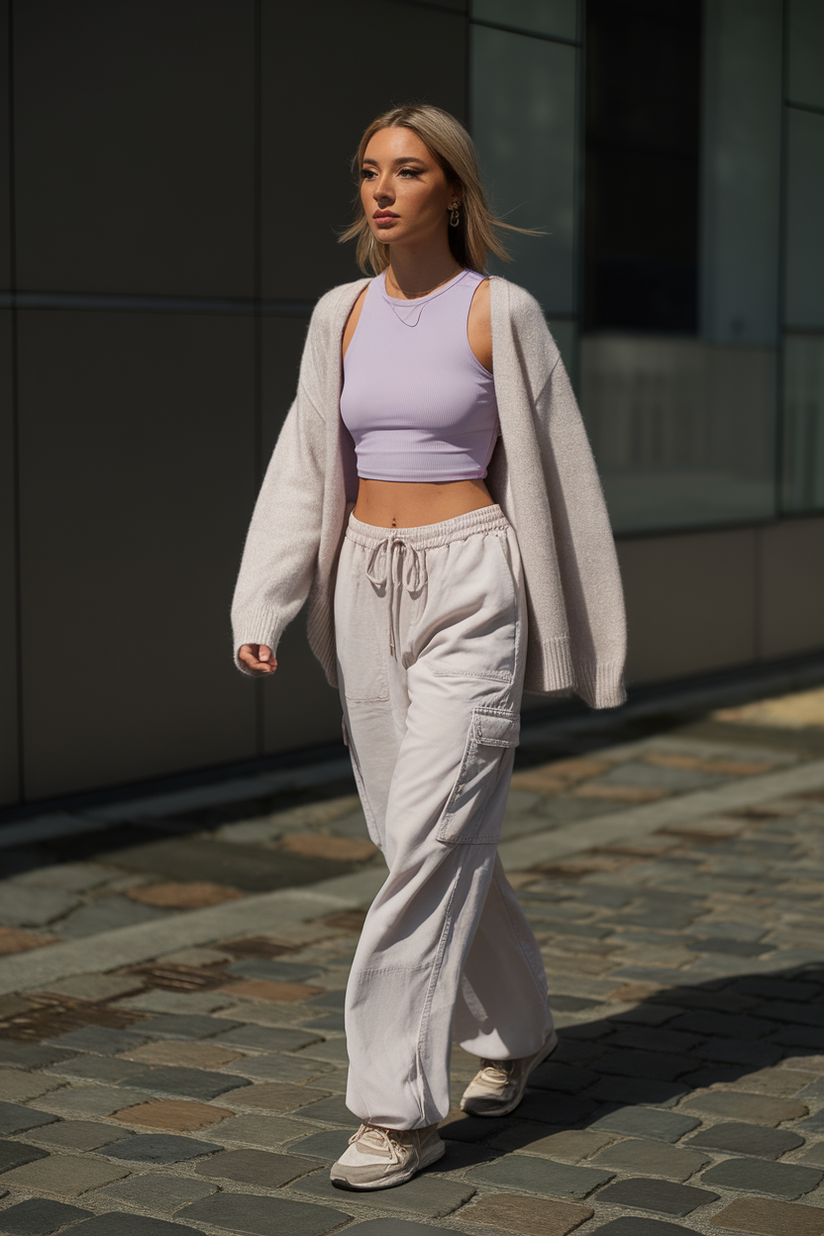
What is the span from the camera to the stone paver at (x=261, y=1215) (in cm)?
326

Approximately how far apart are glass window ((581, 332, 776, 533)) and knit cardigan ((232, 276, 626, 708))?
238 inches

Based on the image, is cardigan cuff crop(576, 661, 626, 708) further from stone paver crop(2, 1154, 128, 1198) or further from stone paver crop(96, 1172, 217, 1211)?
stone paver crop(2, 1154, 128, 1198)

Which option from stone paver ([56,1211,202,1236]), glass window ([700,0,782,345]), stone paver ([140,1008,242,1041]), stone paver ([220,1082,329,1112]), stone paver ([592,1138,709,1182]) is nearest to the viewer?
stone paver ([56,1211,202,1236])

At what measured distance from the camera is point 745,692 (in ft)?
33.2

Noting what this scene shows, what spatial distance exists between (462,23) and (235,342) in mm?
2171

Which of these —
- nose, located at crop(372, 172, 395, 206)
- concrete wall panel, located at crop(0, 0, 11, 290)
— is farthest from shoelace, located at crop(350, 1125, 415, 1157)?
concrete wall panel, located at crop(0, 0, 11, 290)

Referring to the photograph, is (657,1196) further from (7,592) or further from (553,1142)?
(7,592)

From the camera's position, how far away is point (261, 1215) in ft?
10.9

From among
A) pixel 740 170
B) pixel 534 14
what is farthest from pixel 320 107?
pixel 740 170

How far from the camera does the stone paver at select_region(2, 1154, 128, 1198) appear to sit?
3441 millimetres

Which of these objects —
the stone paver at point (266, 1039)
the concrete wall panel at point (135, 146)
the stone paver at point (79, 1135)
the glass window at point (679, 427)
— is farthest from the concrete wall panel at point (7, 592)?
the glass window at point (679, 427)

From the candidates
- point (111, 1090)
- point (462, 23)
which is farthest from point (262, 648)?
point (462, 23)

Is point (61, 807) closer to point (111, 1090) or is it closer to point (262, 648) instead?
point (111, 1090)

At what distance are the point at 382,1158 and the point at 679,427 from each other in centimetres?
744
